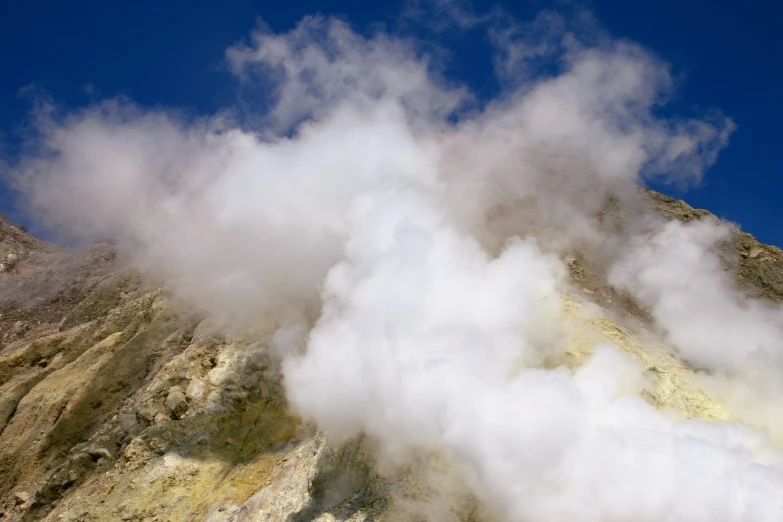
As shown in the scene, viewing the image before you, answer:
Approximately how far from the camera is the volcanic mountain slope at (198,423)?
330 inches

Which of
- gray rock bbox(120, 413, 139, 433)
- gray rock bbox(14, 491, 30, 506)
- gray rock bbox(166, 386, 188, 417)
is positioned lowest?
gray rock bbox(14, 491, 30, 506)

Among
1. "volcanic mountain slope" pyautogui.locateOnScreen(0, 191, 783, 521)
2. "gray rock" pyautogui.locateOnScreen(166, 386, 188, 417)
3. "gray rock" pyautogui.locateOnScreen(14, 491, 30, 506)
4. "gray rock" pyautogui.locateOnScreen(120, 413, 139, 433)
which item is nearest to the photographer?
"volcanic mountain slope" pyautogui.locateOnScreen(0, 191, 783, 521)

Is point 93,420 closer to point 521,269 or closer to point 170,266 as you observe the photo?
point 170,266

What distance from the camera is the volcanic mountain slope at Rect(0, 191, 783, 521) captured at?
8391 mm

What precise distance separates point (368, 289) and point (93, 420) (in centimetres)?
651

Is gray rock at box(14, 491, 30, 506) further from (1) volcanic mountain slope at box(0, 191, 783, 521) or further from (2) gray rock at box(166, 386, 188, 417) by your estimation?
(2) gray rock at box(166, 386, 188, 417)

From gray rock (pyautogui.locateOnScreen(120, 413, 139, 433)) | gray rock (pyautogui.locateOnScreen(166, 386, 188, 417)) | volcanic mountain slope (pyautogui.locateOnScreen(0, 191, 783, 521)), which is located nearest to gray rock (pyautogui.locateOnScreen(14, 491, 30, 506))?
volcanic mountain slope (pyautogui.locateOnScreen(0, 191, 783, 521))

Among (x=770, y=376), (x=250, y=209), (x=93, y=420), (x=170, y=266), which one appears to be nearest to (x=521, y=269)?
(x=770, y=376)

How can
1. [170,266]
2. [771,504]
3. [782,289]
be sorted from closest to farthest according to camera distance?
[771,504] < [782,289] < [170,266]

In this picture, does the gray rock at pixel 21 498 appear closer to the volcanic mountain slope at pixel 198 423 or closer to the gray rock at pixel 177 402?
the volcanic mountain slope at pixel 198 423

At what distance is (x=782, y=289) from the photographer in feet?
45.5

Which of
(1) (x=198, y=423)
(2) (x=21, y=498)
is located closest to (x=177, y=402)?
(1) (x=198, y=423)

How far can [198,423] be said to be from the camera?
10.4 m

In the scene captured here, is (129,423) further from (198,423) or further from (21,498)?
(21,498)
